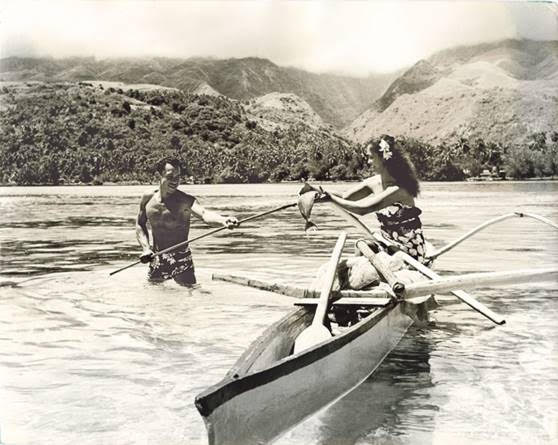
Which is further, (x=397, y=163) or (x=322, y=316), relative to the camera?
(x=397, y=163)

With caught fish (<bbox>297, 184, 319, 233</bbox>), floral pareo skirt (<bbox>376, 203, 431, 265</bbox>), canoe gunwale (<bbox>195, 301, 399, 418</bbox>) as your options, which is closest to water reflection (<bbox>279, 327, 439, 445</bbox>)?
canoe gunwale (<bbox>195, 301, 399, 418</bbox>)

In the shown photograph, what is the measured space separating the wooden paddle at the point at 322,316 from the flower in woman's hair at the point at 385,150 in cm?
50

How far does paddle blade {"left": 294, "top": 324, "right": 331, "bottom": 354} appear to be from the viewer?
11.1ft

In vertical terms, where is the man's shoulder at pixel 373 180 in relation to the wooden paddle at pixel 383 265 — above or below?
above

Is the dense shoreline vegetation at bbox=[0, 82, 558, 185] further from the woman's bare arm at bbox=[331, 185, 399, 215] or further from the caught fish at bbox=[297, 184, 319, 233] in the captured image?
the caught fish at bbox=[297, 184, 319, 233]

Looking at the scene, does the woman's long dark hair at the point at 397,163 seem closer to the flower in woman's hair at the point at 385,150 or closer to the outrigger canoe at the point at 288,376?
the flower in woman's hair at the point at 385,150

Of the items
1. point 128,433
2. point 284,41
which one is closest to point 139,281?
point 128,433

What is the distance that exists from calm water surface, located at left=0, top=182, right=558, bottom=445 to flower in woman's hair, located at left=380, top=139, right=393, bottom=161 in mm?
278

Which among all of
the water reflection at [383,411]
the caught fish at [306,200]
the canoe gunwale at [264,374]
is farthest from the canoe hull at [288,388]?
the caught fish at [306,200]

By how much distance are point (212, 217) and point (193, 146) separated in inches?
15.7

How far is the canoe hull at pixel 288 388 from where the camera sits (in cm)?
257

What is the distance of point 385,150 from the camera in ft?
13.5

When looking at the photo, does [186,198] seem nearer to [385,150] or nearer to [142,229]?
[142,229]

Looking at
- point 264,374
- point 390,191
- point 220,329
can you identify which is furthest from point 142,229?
point 264,374
